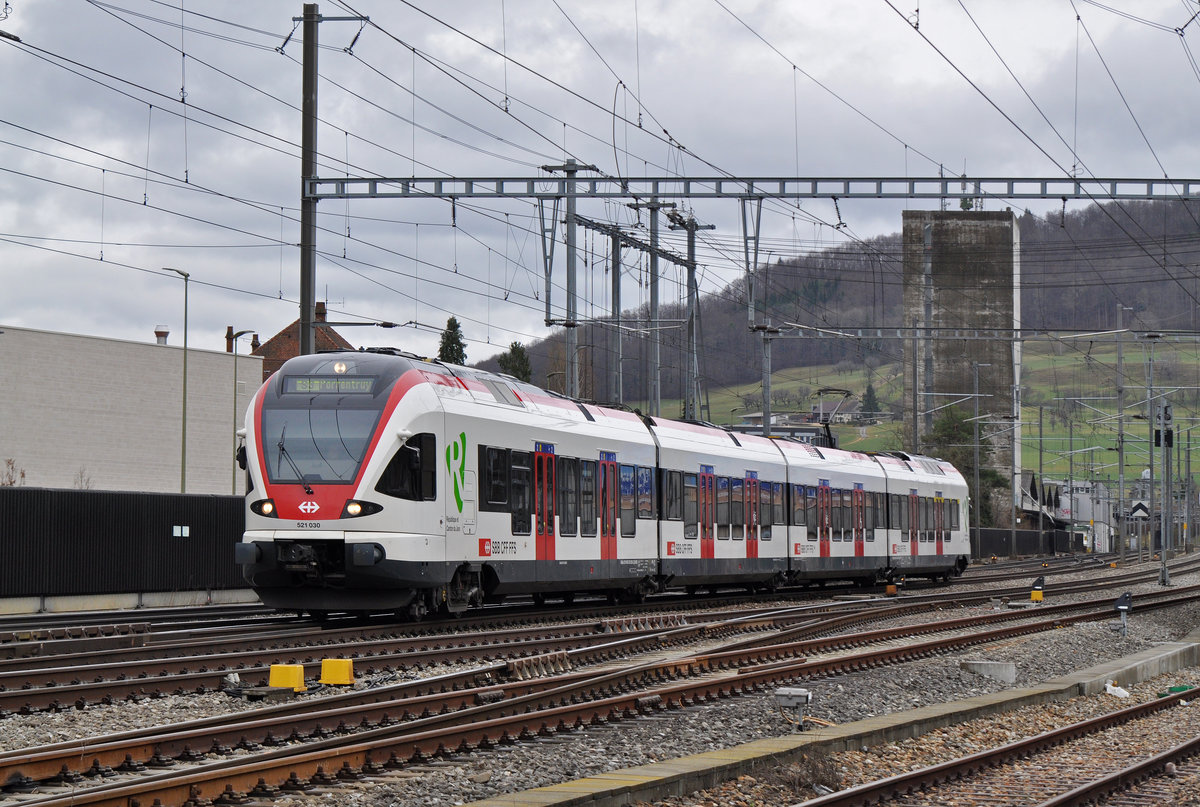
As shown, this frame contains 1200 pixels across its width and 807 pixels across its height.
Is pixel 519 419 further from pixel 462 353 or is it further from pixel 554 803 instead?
pixel 462 353

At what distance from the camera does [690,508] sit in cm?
2925

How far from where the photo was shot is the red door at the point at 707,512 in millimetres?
29812

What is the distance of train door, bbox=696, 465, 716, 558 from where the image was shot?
97.8ft

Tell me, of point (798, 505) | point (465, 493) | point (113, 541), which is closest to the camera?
point (465, 493)

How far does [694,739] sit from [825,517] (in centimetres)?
2478

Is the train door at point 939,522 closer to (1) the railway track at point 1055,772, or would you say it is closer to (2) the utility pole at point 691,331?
(2) the utility pole at point 691,331

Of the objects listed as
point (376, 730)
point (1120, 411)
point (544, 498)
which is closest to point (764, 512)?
point (544, 498)

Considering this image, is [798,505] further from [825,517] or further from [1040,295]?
[1040,295]

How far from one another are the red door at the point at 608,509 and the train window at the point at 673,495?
7.81 feet

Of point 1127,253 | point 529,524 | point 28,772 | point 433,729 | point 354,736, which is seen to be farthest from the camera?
point 1127,253

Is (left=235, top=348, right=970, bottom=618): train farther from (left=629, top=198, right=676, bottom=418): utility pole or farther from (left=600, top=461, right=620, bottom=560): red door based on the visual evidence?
(left=629, top=198, right=676, bottom=418): utility pole

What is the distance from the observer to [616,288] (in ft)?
135

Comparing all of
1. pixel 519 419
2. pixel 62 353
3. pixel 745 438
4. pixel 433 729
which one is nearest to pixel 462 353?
pixel 62 353

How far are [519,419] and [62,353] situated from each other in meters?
40.9
